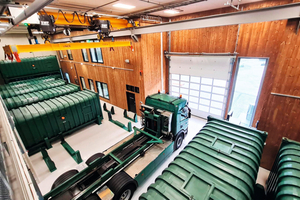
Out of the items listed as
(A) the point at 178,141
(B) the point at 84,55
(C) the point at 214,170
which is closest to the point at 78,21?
(B) the point at 84,55

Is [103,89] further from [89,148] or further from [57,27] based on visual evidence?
[57,27]

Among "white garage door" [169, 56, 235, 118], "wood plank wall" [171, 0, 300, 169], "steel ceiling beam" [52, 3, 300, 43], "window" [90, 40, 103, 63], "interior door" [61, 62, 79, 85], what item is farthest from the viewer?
"interior door" [61, 62, 79, 85]

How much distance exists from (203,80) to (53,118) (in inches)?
320

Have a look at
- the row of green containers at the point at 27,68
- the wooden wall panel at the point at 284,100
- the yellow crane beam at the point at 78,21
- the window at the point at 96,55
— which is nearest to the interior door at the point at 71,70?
the row of green containers at the point at 27,68

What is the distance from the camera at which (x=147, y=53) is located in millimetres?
8008

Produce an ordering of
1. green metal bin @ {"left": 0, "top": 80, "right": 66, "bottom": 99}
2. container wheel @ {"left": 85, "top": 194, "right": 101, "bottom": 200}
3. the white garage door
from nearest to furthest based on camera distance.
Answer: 1. container wheel @ {"left": 85, "top": 194, "right": 101, "bottom": 200}
2. the white garage door
3. green metal bin @ {"left": 0, "top": 80, "right": 66, "bottom": 99}

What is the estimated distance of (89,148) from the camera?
6688mm

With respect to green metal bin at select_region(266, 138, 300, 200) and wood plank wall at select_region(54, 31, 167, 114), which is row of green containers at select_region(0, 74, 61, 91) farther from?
green metal bin at select_region(266, 138, 300, 200)

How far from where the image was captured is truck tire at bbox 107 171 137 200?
3.90m

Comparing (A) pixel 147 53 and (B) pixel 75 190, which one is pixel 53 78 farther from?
(B) pixel 75 190

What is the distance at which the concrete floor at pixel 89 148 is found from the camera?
16.7 feet

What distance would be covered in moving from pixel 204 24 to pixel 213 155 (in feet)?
13.4

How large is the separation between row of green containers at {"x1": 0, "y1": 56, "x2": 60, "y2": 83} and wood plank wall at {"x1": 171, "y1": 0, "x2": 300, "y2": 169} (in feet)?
38.2

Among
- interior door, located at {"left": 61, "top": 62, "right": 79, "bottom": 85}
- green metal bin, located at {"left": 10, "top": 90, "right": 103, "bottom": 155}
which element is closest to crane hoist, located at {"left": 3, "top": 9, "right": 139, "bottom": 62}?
green metal bin, located at {"left": 10, "top": 90, "right": 103, "bottom": 155}
